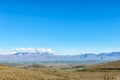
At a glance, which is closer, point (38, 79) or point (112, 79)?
point (38, 79)

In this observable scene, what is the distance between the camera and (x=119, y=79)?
223ft

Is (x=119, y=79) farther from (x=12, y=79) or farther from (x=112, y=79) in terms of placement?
(x=12, y=79)

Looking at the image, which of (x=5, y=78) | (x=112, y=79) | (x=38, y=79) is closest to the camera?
(x=5, y=78)

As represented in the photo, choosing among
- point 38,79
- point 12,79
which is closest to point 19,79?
point 12,79

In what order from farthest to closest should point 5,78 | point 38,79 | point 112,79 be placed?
point 112,79, point 38,79, point 5,78

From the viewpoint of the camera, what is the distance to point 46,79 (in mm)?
56250

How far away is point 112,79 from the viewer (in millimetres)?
67125

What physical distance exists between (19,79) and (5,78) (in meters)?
2.84

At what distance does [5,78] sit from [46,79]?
1235 centimetres

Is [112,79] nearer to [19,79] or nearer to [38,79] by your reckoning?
[38,79]

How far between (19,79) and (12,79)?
157 centimetres

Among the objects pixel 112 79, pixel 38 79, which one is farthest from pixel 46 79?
pixel 112 79

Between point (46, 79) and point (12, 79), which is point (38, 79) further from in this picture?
point (12, 79)

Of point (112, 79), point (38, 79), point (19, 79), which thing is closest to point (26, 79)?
point (19, 79)
